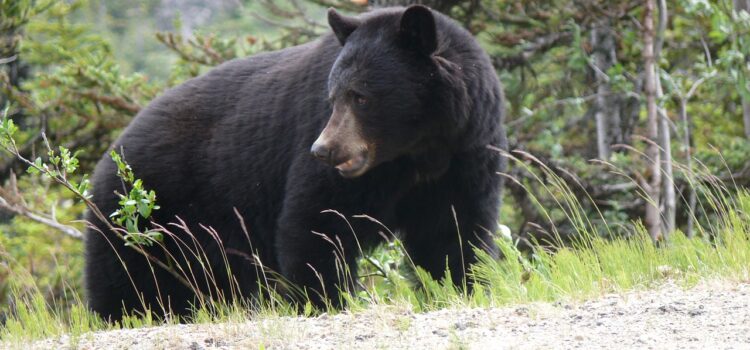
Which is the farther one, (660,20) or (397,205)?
(660,20)

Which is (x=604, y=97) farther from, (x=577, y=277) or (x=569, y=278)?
(x=569, y=278)

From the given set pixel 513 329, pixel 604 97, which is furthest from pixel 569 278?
pixel 604 97

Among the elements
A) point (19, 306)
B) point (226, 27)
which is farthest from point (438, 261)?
point (226, 27)

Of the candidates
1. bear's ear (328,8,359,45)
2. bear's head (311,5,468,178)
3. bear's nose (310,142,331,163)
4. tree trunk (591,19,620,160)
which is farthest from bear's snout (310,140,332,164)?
tree trunk (591,19,620,160)

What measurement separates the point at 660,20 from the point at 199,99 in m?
4.14

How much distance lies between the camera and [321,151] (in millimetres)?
5000

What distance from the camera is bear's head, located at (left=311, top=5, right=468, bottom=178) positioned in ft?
17.2

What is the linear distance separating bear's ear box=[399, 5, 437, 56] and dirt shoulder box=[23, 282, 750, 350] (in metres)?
1.63

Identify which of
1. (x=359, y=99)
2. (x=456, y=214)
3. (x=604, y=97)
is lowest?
(x=604, y=97)

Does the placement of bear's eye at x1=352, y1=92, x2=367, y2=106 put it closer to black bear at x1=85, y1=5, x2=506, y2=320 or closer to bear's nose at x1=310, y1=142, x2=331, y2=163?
black bear at x1=85, y1=5, x2=506, y2=320

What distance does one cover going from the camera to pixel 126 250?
6176mm

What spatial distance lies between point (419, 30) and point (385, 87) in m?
0.35

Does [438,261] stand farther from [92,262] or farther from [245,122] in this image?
[92,262]

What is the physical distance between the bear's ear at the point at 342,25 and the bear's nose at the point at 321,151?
2.37 ft
